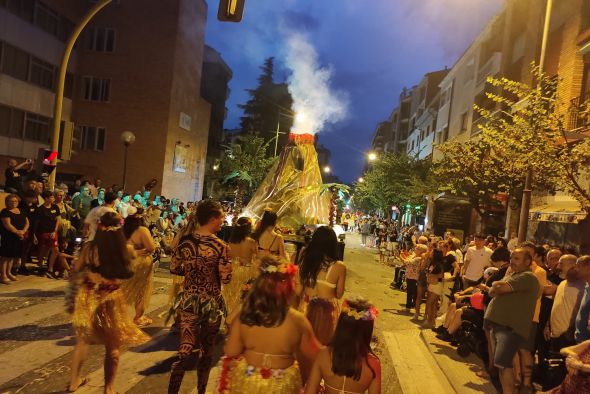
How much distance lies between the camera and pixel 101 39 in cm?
2805

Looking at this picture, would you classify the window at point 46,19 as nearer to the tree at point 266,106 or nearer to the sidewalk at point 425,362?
the sidewalk at point 425,362

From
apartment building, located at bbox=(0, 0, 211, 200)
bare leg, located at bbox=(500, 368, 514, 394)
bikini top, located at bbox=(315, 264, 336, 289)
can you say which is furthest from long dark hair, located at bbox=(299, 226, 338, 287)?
apartment building, located at bbox=(0, 0, 211, 200)

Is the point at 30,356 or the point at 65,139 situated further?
the point at 65,139

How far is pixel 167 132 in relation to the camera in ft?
91.4

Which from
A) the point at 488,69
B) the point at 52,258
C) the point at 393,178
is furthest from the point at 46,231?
the point at 393,178

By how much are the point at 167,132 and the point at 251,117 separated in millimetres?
26101

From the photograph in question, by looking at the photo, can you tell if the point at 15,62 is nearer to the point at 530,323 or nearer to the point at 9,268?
the point at 9,268

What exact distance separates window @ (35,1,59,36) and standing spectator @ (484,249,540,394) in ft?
85.7

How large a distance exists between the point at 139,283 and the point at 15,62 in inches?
826

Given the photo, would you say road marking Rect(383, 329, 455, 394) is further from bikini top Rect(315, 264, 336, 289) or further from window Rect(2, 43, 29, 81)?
window Rect(2, 43, 29, 81)

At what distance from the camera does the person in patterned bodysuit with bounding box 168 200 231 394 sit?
4.34m

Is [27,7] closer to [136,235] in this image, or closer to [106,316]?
[136,235]

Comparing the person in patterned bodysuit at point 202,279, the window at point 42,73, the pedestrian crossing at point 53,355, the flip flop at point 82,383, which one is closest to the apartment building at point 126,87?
the window at point 42,73

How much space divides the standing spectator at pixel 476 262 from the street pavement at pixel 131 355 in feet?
5.08
